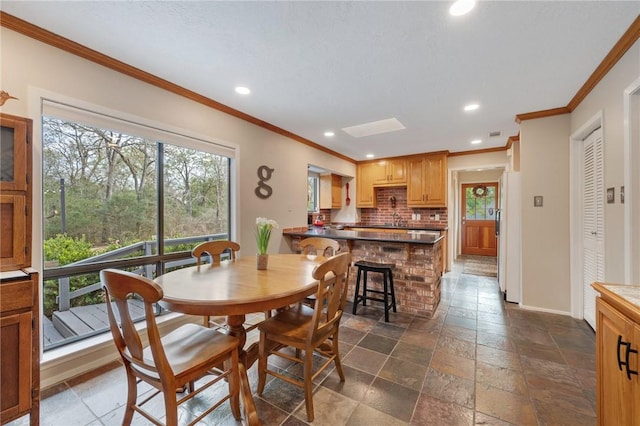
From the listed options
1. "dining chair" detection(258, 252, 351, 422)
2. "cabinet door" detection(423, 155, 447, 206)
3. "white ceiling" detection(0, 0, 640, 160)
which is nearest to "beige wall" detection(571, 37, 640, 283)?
"white ceiling" detection(0, 0, 640, 160)

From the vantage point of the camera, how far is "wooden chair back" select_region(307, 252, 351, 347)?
4.80ft

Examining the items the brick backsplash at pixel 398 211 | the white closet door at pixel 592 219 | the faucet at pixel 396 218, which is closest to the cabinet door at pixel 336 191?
the brick backsplash at pixel 398 211

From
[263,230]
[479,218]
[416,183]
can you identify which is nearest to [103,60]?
[263,230]

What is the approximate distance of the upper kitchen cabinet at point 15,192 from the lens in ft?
4.87

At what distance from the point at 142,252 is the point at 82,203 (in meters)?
0.64

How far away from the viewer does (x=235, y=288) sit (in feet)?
5.01

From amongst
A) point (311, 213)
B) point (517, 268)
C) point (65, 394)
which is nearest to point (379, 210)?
point (311, 213)

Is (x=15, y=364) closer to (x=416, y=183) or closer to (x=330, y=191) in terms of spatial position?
(x=330, y=191)

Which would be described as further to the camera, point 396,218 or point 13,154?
point 396,218

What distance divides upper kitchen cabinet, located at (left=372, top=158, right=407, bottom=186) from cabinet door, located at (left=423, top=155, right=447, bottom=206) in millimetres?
474

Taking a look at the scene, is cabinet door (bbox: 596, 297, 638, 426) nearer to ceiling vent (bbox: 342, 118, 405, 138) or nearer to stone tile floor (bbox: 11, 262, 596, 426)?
stone tile floor (bbox: 11, 262, 596, 426)

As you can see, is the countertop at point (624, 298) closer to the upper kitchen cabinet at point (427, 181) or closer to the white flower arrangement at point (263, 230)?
the white flower arrangement at point (263, 230)

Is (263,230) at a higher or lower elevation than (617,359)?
higher

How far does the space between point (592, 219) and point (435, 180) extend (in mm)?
2656
